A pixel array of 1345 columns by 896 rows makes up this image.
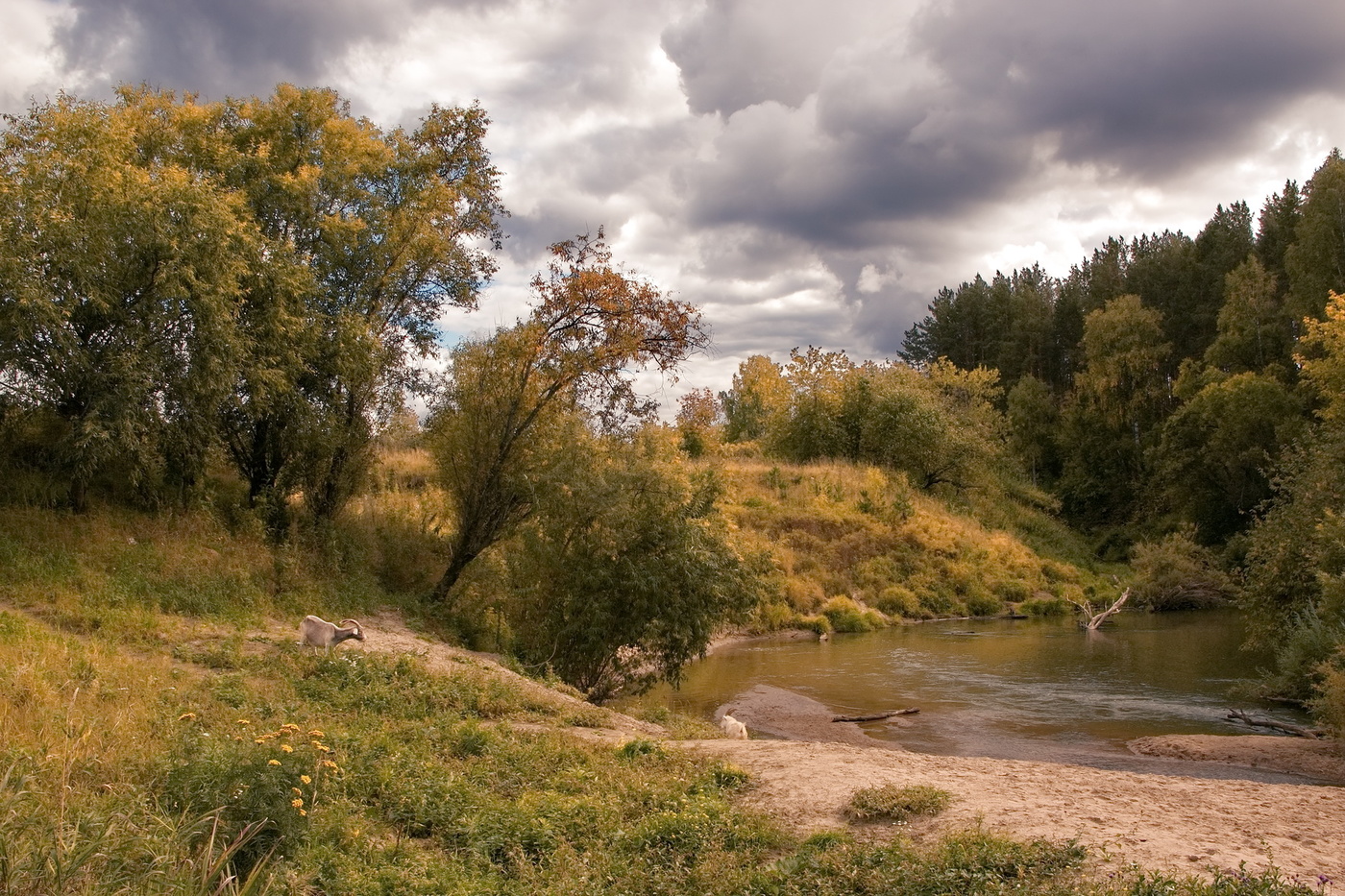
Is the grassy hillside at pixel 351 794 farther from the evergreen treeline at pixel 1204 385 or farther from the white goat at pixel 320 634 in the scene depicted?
the evergreen treeline at pixel 1204 385

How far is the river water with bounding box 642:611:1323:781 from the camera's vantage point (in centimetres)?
1490

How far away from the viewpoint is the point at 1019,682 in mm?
19703

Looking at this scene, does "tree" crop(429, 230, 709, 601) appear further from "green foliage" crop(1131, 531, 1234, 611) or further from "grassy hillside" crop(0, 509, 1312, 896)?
"green foliage" crop(1131, 531, 1234, 611)

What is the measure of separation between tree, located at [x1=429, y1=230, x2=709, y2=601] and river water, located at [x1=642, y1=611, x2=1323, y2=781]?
5.72 meters

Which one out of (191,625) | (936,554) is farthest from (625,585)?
(936,554)

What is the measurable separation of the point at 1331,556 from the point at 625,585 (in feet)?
44.2

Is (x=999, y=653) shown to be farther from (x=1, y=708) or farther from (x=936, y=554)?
(x=1, y=708)

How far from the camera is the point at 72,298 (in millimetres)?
14469

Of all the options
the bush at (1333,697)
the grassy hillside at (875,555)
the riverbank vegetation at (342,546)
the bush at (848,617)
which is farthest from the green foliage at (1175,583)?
the bush at (1333,697)

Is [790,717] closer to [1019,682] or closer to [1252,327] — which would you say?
[1019,682]

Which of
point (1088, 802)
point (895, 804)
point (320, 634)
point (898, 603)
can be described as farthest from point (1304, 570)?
point (320, 634)

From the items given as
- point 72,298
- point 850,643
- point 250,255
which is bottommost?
point 850,643

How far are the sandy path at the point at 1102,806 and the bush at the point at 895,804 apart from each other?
126 millimetres

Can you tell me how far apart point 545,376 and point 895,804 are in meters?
14.3
